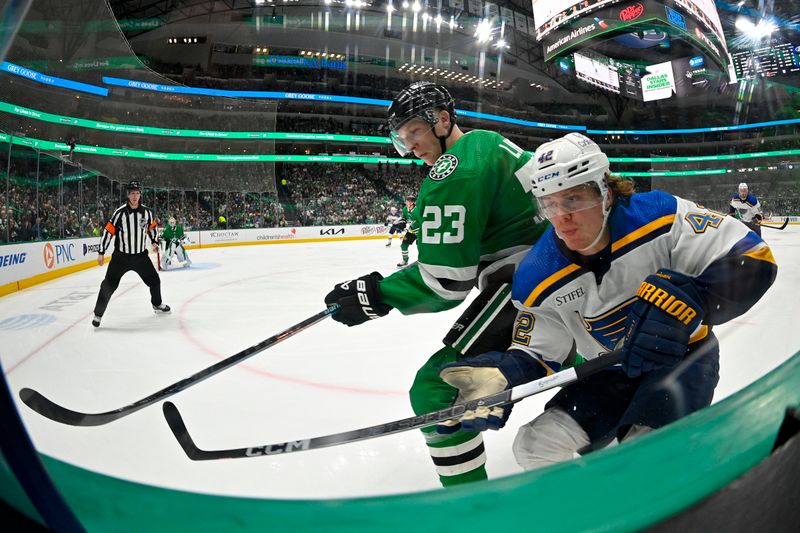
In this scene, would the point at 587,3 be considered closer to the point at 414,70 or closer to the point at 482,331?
the point at 482,331

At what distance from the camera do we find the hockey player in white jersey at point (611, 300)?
36.9 inches

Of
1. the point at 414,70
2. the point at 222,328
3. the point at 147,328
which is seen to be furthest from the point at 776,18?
the point at 414,70

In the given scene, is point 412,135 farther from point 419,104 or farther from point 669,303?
point 669,303

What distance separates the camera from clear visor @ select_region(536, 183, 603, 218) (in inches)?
42.7

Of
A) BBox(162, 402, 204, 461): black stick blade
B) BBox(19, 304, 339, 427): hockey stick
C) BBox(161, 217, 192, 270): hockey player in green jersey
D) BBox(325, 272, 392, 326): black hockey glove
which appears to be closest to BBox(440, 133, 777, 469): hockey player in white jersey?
BBox(325, 272, 392, 326): black hockey glove

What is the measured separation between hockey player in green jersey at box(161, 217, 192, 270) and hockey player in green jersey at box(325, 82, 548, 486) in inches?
280

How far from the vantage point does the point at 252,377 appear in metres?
2.62

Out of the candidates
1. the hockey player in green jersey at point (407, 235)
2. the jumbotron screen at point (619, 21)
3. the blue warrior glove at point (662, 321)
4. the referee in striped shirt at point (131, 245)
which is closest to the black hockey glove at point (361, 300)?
the blue warrior glove at point (662, 321)

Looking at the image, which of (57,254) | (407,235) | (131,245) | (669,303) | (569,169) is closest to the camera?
(669,303)

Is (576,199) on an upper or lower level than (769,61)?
lower

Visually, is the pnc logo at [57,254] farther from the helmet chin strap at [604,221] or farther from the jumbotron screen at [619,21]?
the helmet chin strap at [604,221]

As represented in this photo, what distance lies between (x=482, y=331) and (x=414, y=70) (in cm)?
1558

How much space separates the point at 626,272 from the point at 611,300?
86 millimetres

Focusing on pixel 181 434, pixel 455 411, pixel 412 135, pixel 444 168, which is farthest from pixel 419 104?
pixel 181 434
